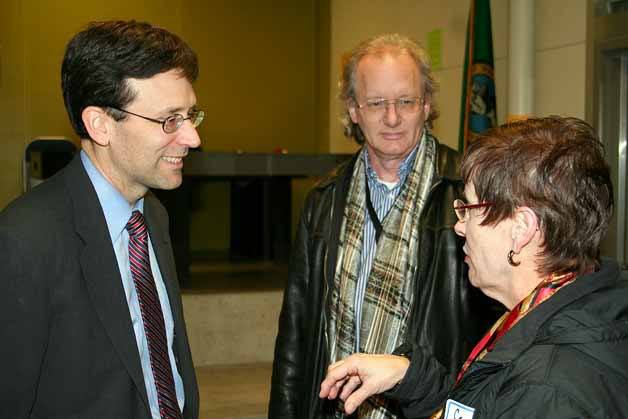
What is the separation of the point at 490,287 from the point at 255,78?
650 cm

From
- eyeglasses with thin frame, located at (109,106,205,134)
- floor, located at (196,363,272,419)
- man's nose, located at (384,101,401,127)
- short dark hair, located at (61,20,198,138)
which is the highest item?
short dark hair, located at (61,20,198,138)

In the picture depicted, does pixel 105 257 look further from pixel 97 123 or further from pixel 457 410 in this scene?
pixel 457 410

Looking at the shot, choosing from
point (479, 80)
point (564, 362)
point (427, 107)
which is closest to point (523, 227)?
point (564, 362)

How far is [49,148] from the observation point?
5004 mm

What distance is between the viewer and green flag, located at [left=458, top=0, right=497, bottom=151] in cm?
431

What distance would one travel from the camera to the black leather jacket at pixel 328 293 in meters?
1.98

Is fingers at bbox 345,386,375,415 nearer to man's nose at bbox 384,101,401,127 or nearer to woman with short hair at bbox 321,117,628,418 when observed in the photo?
woman with short hair at bbox 321,117,628,418

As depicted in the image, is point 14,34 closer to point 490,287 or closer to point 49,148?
point 49,148

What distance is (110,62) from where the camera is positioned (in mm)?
1583

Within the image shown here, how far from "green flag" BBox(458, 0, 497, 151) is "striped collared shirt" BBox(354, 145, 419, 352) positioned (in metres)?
2.20

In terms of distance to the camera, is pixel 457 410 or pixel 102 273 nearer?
pixel 457 410

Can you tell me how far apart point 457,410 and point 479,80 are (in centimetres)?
339

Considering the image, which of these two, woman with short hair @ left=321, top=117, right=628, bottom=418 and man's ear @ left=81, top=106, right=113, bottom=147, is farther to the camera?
man's ear @ left=81, top=106, right=113, bottom=147

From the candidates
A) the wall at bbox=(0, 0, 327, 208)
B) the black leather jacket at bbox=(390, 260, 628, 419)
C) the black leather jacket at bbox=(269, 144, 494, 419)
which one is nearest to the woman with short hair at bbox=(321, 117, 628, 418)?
the black leather jacket at bbox=(390, 260, 628, 419)
